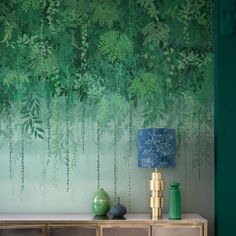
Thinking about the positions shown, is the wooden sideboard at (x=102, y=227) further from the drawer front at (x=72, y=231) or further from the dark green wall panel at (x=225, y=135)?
the dark green wall panel at (x=225, y=135)

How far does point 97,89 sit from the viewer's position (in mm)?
4730

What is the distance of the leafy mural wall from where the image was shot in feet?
15.5

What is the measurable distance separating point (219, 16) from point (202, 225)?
1.75m

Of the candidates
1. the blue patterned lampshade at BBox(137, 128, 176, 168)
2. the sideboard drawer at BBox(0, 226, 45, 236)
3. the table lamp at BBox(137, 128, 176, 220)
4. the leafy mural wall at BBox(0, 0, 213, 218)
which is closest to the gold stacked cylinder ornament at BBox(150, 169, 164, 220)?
the table lamp at BBox(137, 128, 176, 220)

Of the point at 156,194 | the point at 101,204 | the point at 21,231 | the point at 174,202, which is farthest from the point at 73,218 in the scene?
the point at 174,202

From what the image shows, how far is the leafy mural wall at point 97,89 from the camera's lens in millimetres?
4719

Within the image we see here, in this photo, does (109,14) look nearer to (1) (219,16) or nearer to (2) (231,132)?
(1) (219,16)

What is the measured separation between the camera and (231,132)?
177 inches

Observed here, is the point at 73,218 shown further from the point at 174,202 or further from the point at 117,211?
the point at 174,202

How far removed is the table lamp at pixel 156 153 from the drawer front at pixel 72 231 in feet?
1.66

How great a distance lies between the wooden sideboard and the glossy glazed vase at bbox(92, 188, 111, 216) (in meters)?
0.22

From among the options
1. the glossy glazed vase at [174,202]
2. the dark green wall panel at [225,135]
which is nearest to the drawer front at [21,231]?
the glossy glazed vase at [174,202]

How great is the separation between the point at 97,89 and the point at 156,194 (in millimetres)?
1058

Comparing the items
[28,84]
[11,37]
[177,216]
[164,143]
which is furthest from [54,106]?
[177,216]
